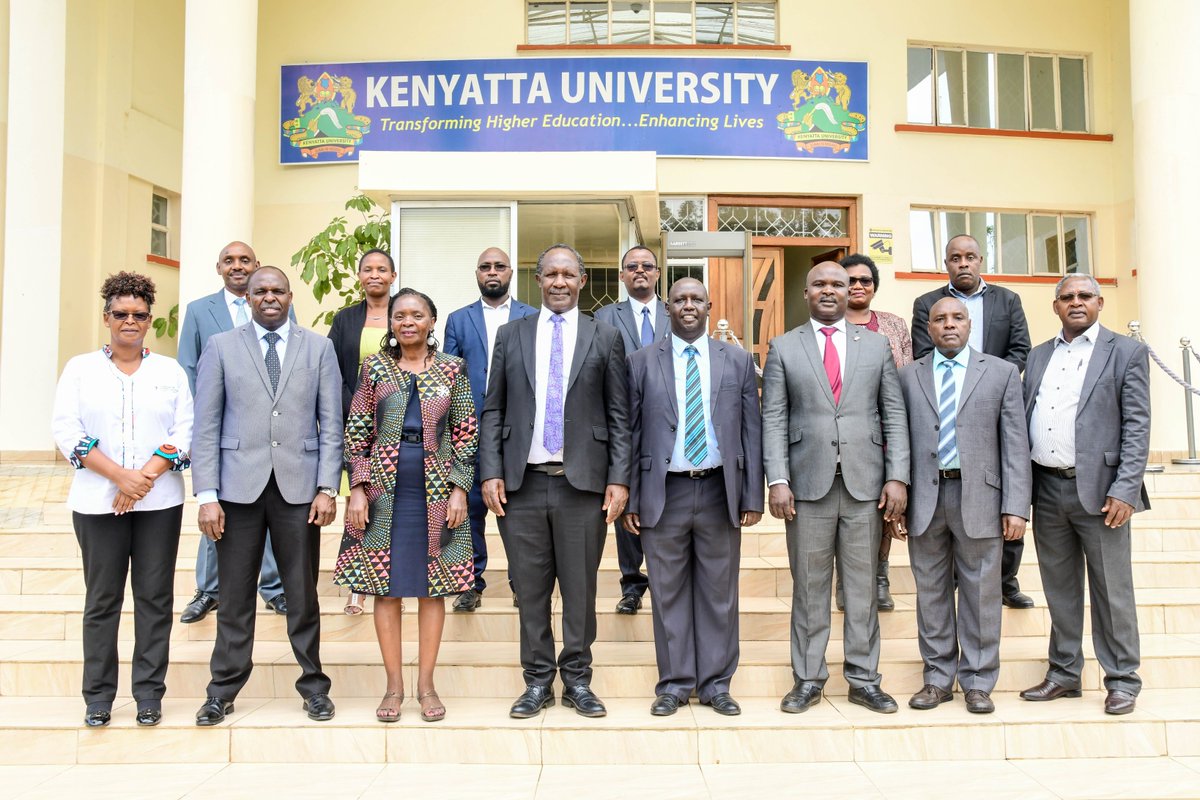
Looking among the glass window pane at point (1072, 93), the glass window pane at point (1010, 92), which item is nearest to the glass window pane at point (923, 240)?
the glass window pane at point (1010, 92)

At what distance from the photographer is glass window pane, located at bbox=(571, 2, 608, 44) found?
11984 millimetres

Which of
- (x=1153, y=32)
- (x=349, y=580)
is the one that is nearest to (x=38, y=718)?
(x=349, y=580)

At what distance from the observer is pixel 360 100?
11719 mm

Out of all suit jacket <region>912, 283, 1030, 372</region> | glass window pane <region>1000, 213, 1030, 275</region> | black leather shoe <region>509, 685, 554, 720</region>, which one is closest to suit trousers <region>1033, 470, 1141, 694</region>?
suit jacket <region>912, 283, 1030, 372</region>

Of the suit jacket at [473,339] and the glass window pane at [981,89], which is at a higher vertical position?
the glass window pane at [981,89]

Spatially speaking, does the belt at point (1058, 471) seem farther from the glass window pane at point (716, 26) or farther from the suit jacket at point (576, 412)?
the glass window pane at point (716, 26)

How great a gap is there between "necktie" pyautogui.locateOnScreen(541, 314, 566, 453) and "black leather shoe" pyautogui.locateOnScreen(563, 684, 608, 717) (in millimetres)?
1096

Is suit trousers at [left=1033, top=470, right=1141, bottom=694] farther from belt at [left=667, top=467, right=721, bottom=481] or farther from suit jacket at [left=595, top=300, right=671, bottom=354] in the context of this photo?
suit jacket at [left=595, top=300, right=671, bottom=354]

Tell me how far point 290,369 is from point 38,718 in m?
Result: 1.95

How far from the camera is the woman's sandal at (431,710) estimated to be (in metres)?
4.31

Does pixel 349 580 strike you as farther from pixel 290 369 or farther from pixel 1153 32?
pixel 1153 32

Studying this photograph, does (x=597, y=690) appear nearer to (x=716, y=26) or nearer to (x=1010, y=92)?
(x=716, y=26)

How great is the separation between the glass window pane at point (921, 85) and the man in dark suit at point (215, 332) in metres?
9.16

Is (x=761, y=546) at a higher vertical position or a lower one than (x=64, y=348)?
lower
